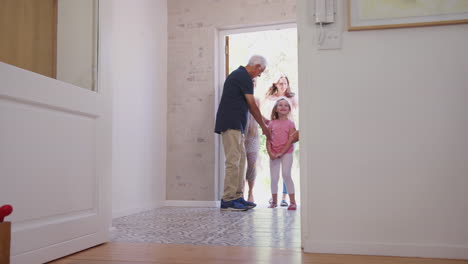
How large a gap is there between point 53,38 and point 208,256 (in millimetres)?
1312

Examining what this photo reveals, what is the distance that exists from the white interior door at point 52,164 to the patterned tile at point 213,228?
0.35 metres

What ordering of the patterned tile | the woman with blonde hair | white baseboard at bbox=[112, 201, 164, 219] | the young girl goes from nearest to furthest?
1. the patterned tile
2. white baseboard at bbox=[112, 201, 164, 219]
3. the young girl
4. the woman with blonde hair

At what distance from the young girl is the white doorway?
29 centimetres

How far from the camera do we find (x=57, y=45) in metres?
2.09

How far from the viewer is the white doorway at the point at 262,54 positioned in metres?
4.45

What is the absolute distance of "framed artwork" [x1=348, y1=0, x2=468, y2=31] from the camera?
1.86 m

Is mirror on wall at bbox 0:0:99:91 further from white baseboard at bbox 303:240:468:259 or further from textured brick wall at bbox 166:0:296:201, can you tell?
textured brick wall at bbox 166:0:296:201

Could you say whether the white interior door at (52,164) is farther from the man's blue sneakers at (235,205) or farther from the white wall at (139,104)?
the man's blue sneakers at (235,205)

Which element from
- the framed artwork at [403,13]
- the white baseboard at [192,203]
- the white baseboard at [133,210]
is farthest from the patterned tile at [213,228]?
the framed artwork at [403,13]

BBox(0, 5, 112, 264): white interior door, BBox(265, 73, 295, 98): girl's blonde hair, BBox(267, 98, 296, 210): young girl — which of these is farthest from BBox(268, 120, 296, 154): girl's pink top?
BBox(0, 5, 112, 264): white interior door

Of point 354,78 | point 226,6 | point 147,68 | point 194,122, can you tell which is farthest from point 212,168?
point 354,78

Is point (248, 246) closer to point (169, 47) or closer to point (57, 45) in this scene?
point (57, 45)

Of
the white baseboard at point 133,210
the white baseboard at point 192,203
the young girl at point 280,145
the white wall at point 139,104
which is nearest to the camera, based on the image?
the white baseboard at point 133,210

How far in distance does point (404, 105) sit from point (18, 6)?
71.8 inches
